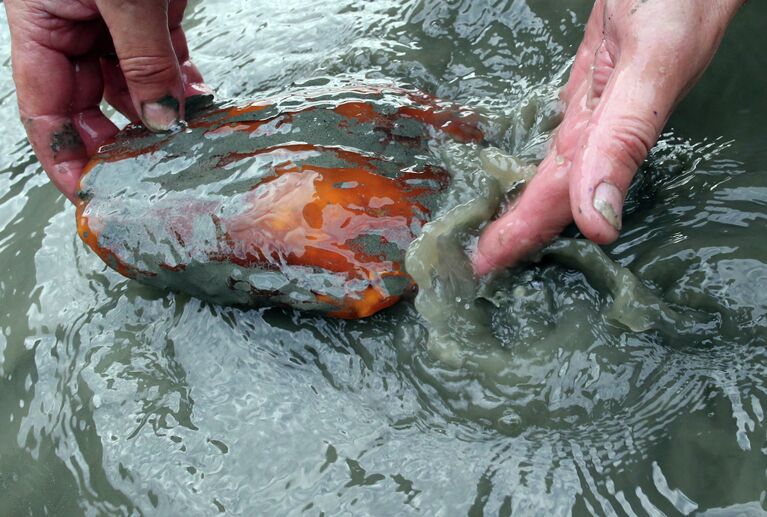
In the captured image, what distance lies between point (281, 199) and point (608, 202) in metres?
1.09

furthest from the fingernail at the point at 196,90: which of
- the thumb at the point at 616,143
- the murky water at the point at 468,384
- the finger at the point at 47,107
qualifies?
Answer: the thumb at the point at 616,143

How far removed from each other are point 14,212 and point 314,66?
5.26ft

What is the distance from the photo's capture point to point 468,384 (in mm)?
2072

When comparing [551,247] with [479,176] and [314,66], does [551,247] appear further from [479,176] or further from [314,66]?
[314,66]

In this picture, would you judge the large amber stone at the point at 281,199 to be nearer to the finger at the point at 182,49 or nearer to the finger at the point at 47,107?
the finger at the point at 47,107

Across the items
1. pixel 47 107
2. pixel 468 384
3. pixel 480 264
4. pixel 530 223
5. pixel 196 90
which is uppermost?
pixel 47 107

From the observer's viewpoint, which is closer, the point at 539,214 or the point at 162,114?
the point at 539,214

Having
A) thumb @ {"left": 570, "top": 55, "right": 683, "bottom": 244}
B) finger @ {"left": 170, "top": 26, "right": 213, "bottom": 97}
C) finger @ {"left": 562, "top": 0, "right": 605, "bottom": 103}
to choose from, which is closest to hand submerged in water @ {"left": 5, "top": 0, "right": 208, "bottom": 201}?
finger @ {"left": 170, "top": 26, "right": 213, "bottom": 97}

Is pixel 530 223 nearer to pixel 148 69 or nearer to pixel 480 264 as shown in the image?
pixel 480 264

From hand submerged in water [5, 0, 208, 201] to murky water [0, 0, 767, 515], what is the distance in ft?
1.73

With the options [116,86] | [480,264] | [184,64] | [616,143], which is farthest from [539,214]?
[116,86]

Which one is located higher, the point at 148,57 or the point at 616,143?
the point at 148,57

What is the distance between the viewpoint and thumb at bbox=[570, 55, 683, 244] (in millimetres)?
1616

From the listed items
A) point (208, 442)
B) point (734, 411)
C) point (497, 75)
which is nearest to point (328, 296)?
point (208, 442)
